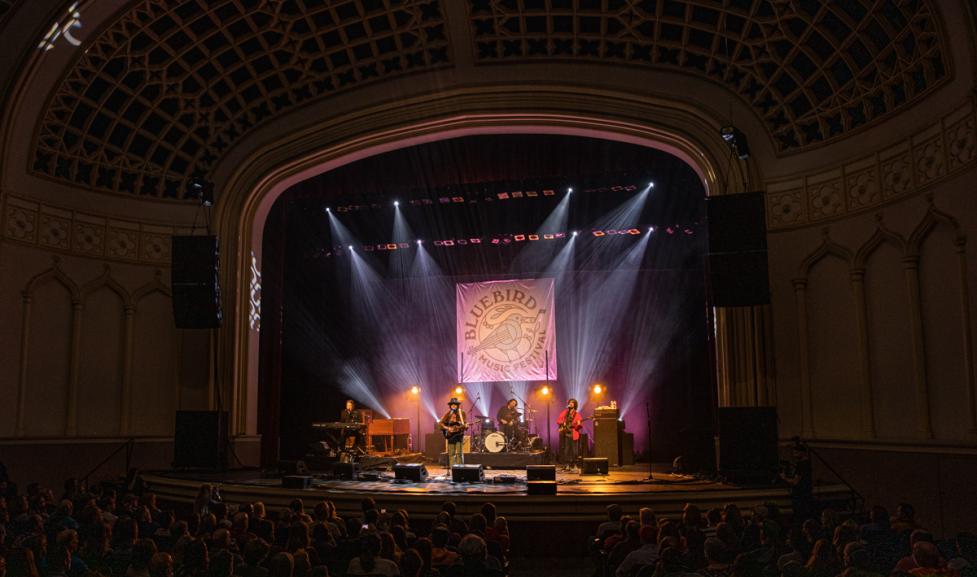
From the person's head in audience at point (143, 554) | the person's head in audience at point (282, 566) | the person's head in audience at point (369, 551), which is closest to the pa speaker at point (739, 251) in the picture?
the person's head in audience at point (369, 551)

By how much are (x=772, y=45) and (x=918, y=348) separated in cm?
526

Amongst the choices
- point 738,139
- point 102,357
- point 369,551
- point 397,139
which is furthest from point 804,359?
point 102,357

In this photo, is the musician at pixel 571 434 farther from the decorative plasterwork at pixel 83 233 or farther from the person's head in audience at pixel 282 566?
the person's head in audience at pixel 282 566

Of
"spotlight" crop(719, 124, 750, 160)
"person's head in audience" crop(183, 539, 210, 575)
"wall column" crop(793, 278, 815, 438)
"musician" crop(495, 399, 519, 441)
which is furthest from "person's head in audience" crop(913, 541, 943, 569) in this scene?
"musician" crop(495, 399, 519, 441)

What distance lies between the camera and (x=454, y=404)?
48.2 ft

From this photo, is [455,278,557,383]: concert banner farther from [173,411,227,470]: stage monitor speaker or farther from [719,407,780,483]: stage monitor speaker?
[719,407,780,483]: stage monitor speaker

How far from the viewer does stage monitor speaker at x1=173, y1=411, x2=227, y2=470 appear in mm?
13203

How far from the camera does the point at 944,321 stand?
1015cm

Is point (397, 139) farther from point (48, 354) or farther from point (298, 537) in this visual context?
point (298, 537)

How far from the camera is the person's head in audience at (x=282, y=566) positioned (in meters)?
4.28

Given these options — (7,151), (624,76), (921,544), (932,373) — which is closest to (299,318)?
(7,151)

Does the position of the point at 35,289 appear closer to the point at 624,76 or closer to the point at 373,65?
the point at 373,65

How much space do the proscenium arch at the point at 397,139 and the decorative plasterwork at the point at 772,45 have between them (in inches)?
30.9

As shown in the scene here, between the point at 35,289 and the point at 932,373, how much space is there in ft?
45.6
